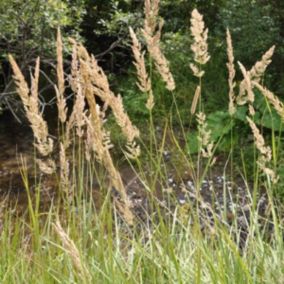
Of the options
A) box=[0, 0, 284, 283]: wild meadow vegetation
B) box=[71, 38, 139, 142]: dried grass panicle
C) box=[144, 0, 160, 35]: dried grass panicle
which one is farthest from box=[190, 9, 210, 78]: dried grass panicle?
box=[71, 38, 139, 142]: dried grass panicle

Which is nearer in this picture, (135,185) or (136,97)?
(135,185)

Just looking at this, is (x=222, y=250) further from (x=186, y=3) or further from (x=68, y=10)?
(x=186, y=3)

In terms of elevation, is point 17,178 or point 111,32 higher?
point 111,32

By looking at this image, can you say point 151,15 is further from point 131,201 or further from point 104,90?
point 131,201

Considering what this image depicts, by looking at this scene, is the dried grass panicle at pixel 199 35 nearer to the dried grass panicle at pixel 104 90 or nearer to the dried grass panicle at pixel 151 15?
the dried grass panicle at pixel 151 15

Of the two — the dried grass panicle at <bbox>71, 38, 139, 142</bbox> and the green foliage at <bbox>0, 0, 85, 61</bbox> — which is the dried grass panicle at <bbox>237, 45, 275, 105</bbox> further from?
the green foliage at <bbox>0, 0, 85, 61</bbox>

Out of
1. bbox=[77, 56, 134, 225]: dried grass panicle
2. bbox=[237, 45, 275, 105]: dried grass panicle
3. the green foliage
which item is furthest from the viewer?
the green foliage

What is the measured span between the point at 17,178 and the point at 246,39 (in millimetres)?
3091

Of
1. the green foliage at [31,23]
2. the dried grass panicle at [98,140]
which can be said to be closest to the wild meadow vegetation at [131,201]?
the dried grass panicle at [98,140]

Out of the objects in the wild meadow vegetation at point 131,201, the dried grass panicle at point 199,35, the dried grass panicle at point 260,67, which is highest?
the dried grass panicle at point 199,35

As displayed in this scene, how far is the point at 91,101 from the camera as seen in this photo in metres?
1.47

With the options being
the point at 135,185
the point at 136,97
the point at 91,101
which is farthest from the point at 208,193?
the point at 91,101

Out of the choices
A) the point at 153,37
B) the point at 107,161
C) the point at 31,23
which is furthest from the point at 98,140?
the point at 31,23

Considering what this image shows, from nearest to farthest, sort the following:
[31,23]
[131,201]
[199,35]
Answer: [199,35], [131,201], [31,23]
